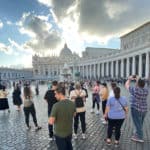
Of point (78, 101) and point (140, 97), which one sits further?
point (78, 101)

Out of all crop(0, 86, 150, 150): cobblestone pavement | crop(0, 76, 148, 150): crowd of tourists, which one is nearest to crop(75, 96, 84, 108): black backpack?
crop(0, 76, 148, 150): crowd of tourists

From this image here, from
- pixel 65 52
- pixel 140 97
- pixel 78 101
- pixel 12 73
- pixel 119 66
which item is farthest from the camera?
pixel 65 52

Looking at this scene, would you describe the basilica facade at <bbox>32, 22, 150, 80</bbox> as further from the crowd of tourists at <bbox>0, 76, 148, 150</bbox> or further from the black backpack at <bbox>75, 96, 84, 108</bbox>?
the black backpack at <bbox>75, 96, 84, 108</bbox>

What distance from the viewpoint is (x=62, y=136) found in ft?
13.8

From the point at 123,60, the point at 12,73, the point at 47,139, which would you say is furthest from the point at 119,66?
the point at 12,73

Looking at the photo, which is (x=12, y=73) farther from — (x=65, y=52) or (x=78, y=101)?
(x=78, y=101)

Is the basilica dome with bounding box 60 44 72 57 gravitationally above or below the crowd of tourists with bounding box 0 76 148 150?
above

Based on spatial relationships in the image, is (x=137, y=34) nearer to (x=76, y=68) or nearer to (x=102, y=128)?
(x=76, y=68)

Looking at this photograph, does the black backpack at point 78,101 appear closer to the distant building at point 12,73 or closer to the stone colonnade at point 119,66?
the stone colonnade at point 119,66

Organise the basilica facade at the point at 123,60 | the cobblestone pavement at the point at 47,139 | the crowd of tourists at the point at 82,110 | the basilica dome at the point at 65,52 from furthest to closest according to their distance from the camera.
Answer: the basilica dome at the point at 65,52
the basilica facade at the point at 123,60
the cobblestone pavement at the point at 47,139
the crowd of tourists at the point at 82,110

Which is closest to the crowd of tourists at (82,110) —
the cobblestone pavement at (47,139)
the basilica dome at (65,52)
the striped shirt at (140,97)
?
the striped shirt at (140,97)

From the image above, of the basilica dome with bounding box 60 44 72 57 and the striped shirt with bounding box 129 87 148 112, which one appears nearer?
the striped shirt with bounding box 129 87 148 112

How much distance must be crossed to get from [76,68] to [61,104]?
101213 millimetres

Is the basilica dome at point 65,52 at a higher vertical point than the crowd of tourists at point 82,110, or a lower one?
higher
